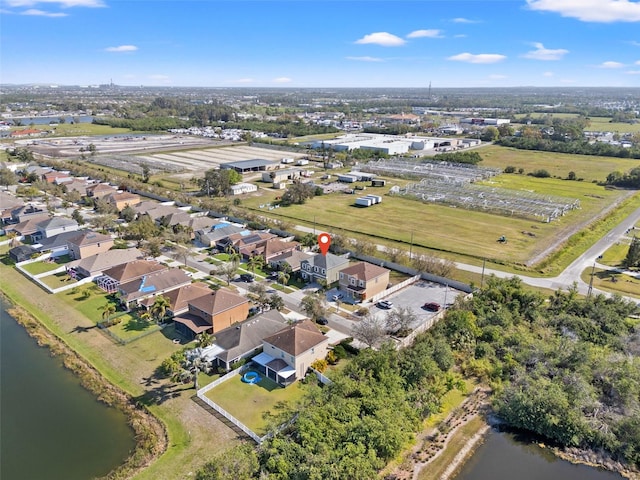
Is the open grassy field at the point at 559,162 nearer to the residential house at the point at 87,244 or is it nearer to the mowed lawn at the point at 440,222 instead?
the mowed lawn at the point at 440,222

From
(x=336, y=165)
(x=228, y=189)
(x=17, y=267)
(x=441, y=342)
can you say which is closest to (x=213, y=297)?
(x=441, y=342)

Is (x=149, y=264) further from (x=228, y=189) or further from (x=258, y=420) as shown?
(x=228, y=189)

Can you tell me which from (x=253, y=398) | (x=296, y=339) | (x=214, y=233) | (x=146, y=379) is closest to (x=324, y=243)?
(x=214, y=233)

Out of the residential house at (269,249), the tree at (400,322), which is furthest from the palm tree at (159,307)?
the tree at (400,322)

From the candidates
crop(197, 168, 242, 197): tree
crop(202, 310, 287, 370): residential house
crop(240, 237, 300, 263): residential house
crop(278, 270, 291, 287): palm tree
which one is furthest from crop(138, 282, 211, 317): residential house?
crop(197, 168, 242, 197): tree

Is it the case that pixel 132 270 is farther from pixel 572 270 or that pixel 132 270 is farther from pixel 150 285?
pixel 572 270

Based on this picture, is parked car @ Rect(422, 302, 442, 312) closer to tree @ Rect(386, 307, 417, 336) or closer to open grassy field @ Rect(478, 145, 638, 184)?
tree @ Rect(386, 307, 417, 336)
